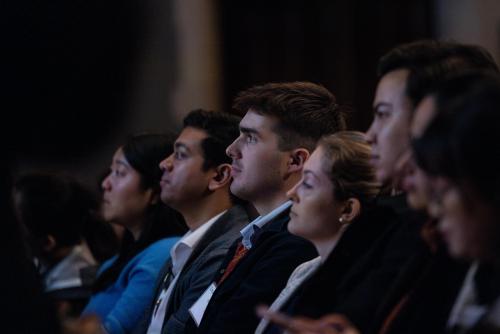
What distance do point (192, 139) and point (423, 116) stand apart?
7.51ft

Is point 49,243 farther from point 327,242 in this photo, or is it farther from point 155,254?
point 327,242

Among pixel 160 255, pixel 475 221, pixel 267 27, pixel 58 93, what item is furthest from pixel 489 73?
pixel 267 27

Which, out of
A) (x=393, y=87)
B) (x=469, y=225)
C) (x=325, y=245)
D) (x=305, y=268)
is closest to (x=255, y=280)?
(x=305, y=268)

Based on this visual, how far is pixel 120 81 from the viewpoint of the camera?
6.96 metres

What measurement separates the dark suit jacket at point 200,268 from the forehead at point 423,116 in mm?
1724

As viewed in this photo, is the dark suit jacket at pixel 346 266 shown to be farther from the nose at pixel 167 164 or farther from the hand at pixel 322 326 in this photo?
the nose at pixel 167 164

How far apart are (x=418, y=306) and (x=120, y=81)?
452 centimetres

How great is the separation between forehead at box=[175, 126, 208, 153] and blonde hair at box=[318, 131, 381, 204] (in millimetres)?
1393

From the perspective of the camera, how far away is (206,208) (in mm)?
4863

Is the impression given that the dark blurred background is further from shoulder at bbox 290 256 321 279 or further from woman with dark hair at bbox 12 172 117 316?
shoulder at bbox 290 256 321 279

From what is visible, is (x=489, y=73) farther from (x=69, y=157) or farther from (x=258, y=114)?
(x=69, y=157)

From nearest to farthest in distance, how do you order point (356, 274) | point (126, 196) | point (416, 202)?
point (416, 202) < point (356, 274) < point (126, 196)

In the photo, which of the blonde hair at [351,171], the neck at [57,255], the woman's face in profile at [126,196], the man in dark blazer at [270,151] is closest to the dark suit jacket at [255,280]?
the man in dark blazer at [270,151]

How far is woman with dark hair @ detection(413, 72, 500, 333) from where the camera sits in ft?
7.83
